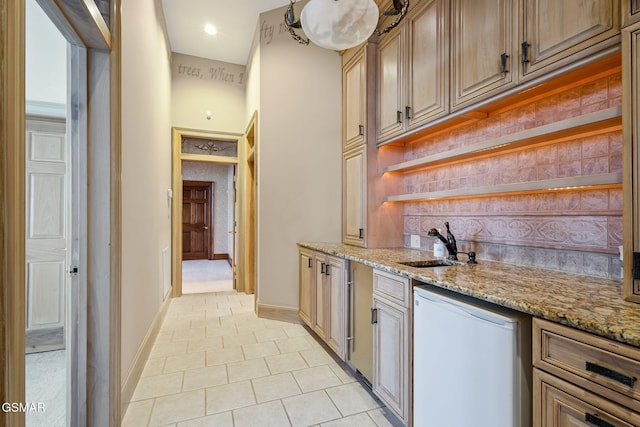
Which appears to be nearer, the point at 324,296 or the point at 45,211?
the point at 45,211

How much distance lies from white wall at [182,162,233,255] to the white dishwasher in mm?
7812

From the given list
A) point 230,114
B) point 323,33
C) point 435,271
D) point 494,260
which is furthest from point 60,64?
point 494,260

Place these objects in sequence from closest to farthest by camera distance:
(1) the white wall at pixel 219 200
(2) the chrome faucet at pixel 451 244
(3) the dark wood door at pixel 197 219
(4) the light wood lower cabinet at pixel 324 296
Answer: (2) the chrome faucet at pixel 451 244 < (4) the light wood lower cabinet at pixel 324 296 < (1) the white wall at pixel 219 200 < (3) the dark wood door at pixel 197 219

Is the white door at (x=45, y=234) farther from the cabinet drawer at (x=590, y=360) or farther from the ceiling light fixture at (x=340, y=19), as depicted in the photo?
the cabinet drawer at (x=590, y=360)

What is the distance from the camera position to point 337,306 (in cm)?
247

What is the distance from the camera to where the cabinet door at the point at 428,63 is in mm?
2037

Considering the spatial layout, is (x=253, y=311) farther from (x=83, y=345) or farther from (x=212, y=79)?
(x=212, y=79)

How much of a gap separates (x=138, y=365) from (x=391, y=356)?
6.01ft

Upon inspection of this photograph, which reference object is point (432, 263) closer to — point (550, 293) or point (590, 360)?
point (550, 293)

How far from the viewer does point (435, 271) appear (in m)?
1.67

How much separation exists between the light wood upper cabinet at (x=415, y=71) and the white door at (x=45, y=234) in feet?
8.85

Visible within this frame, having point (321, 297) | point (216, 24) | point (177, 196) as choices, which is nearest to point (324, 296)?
point (321, 297)

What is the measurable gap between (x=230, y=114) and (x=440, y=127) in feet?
11.3

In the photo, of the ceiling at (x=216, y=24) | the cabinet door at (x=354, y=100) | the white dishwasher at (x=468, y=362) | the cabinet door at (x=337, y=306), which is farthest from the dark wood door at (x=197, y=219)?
the white dishwasher at (x=468, y=362)
